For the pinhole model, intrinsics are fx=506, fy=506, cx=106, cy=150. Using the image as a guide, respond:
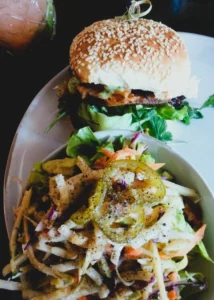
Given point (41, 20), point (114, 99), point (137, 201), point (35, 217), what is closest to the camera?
point (137, 201)

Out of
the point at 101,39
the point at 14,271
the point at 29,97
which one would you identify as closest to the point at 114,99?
the point at 101,39

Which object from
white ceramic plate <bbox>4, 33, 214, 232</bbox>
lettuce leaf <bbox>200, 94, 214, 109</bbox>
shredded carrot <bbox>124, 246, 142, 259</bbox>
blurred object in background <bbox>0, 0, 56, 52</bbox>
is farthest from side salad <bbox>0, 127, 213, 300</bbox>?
blurred object in background <bbox>0, 0, 56, 52</bbox>

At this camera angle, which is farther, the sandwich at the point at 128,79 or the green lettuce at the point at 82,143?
the sandwich at the point at 128,79

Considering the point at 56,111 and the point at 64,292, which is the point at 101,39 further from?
the point at 64,292

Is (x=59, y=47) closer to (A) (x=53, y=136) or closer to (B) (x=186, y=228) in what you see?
(A) (x=53, y=136)

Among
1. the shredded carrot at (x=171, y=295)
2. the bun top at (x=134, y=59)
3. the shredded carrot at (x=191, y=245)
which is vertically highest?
the bun top at (x=134, y=59)

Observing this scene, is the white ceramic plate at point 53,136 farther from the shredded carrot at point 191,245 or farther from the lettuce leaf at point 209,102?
the shredded carrot at point 191,245

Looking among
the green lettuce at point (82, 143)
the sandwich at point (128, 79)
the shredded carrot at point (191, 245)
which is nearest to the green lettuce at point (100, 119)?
the sandwich at point (128, 79)
